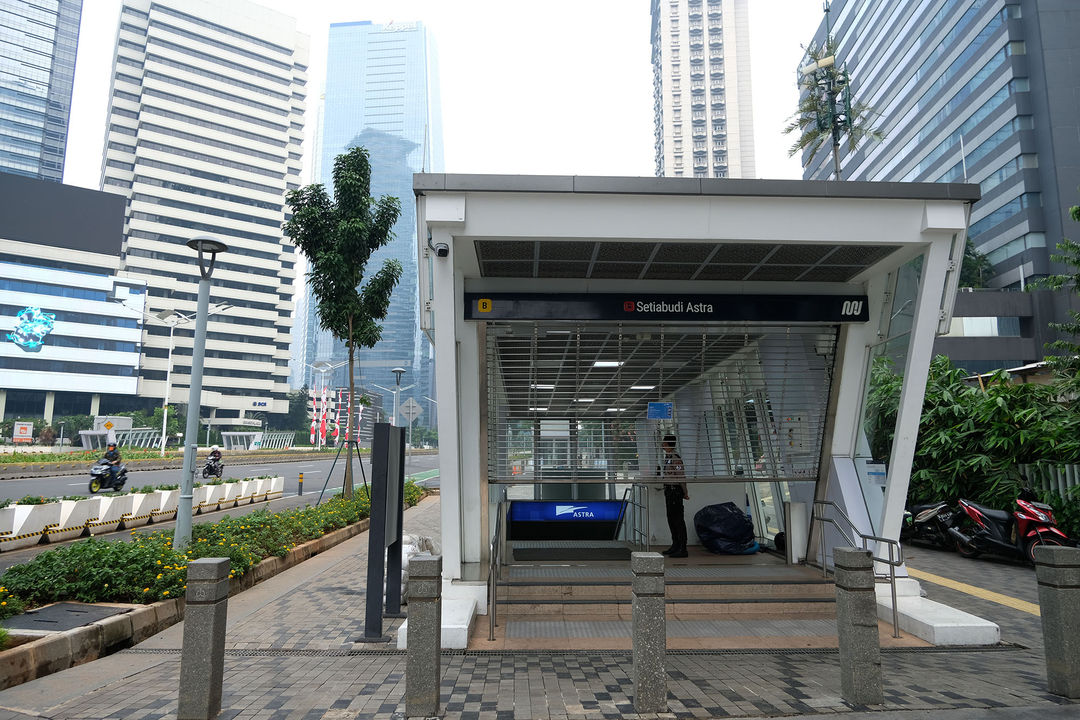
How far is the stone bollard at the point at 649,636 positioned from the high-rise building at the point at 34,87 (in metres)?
150

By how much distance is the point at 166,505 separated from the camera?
49.3 ft

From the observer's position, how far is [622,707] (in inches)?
172

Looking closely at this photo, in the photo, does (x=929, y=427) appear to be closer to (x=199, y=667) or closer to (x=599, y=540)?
(x=599, y=540)

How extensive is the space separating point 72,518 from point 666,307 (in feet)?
36.9

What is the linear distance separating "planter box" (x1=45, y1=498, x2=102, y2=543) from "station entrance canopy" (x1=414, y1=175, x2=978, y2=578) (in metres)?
8.30

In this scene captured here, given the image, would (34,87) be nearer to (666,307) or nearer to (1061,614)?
(666,307)

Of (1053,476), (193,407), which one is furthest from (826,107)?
(193,407)

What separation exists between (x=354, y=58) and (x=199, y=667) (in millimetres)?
223043

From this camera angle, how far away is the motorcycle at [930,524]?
454 inches

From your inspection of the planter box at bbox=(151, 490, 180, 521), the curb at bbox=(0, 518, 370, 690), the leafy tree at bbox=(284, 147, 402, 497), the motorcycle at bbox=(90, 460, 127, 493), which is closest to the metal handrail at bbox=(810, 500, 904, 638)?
the curb at bbox=(0, 518, 370, 690)

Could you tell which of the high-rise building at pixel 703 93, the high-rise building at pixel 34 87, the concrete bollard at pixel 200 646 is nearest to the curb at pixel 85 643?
the concrete bollard at pixel 200 646

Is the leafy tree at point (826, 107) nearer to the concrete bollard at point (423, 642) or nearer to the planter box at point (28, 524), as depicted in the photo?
the concrete bollard at point (423, 642)

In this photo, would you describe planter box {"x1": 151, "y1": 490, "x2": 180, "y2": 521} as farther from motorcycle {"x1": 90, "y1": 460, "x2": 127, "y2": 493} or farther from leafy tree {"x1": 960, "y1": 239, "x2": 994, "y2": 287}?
leafy tree {"x1": 960, "y1": 239, "x2": 994, "y2": 287}

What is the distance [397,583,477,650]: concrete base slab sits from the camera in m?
5.80
